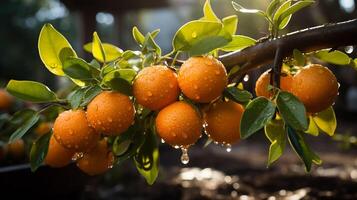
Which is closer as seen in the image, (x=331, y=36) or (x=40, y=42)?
(x=331, y=36)

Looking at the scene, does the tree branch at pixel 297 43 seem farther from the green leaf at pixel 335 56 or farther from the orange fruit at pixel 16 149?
the orange fruit at pixel 16 149

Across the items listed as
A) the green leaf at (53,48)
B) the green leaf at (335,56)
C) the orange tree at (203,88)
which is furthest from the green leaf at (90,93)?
the green leaf at (335,56)

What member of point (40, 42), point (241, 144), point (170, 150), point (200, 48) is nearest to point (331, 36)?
point (200, 48)

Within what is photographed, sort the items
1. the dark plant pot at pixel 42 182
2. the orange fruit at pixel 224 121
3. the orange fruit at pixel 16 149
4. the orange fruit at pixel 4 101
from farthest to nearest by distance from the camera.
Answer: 1. the orange fruit at pixel 4 101
2. the orange fruit at pixel 16 149
3. the dark plant pot at pixel 42 182
4. the orange fruit at pixel 224 121

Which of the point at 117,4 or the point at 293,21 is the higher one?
the point at 117,4

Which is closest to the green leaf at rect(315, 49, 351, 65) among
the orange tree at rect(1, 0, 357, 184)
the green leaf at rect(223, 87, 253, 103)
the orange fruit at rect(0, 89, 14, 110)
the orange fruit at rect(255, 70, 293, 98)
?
the orange tree at rect(1, 0, 357, 184)

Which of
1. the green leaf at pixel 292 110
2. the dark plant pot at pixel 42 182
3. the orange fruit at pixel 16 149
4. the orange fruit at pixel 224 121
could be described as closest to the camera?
the green leaf at pixel 292 110

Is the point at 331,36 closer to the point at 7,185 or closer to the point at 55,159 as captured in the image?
the point at 55,159

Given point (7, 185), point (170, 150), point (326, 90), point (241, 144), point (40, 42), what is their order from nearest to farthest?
point (326, 90) < point (40, 42) < point (7, 185) < point (170, 150) < point (241, 144)

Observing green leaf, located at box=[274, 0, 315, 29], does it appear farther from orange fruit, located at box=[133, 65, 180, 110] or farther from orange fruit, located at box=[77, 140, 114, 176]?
orange fruit, located at box=[77, 140, 114, 176]
